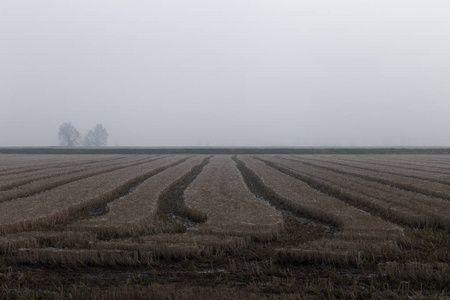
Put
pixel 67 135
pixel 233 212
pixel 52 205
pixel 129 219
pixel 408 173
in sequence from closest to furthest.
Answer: pixel 129 219, pixel 233 212, pixel 52 205, pixel 408 173, pixel 67 135

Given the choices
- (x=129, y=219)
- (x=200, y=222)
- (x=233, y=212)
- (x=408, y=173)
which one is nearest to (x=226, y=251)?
(x=200, y=222)

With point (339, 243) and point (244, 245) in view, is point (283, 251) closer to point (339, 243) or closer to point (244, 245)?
point (244, 245)

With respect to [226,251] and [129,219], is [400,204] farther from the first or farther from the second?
[129,219]

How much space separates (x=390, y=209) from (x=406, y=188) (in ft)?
31.8

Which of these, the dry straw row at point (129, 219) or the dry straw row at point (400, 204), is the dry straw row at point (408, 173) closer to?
the dry straw row at point (400, 204)

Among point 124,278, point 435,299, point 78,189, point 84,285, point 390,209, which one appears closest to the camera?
point 435,299

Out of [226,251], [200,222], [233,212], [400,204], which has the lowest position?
[200,222]

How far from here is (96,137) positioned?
171125 mm

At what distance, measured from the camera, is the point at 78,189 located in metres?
20.4

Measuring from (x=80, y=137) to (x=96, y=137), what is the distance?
9.32 metres

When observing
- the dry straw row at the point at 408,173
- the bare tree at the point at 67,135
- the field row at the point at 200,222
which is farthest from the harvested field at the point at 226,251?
the bare tree at the point at 67,135

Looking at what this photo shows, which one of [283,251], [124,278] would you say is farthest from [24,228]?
[283,251]

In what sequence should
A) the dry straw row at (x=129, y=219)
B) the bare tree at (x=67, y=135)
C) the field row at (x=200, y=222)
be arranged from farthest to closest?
the bare tree at (x=67, y=135) → the dry straw row at (x=129, y=219) → the field row at (x=200, y=222)

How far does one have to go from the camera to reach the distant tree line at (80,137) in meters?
158
